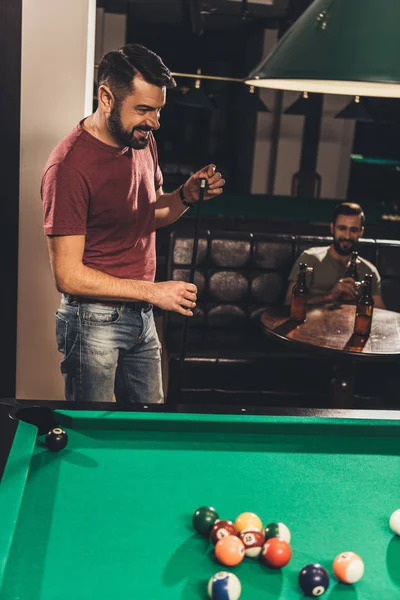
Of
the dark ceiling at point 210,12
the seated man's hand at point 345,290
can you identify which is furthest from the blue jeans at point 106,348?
the dark ceiling at point 210,12

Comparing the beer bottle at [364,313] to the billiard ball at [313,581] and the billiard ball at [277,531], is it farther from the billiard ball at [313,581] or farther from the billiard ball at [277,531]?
the billiard ball at [313,581]

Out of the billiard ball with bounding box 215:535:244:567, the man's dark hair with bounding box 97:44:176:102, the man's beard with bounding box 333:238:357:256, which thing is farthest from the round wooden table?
the billiard ball with bounding box 215:535:244:567

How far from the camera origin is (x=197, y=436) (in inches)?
72.5

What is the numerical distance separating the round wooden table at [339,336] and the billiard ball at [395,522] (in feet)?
5.22

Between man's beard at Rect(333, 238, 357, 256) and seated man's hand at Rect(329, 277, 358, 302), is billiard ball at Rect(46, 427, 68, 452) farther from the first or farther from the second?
man's beard at Rect(333, 238, 357, 256)

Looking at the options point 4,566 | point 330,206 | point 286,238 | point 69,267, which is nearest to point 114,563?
point 4,566

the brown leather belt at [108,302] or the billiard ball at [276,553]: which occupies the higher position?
the brown leather belt at [108,302]

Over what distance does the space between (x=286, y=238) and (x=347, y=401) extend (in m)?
1.11

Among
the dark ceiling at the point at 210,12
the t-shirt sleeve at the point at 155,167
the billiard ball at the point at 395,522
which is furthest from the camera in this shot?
the dark ceiling at the point at 210,12

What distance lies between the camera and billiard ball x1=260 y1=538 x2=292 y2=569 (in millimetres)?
1301

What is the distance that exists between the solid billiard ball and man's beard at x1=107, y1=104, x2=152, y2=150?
4.82ft

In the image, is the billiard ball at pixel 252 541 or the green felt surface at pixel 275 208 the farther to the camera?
the green felt surface at pixel 275 208

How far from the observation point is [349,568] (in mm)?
1263

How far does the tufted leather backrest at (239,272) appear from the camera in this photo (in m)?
4.15
